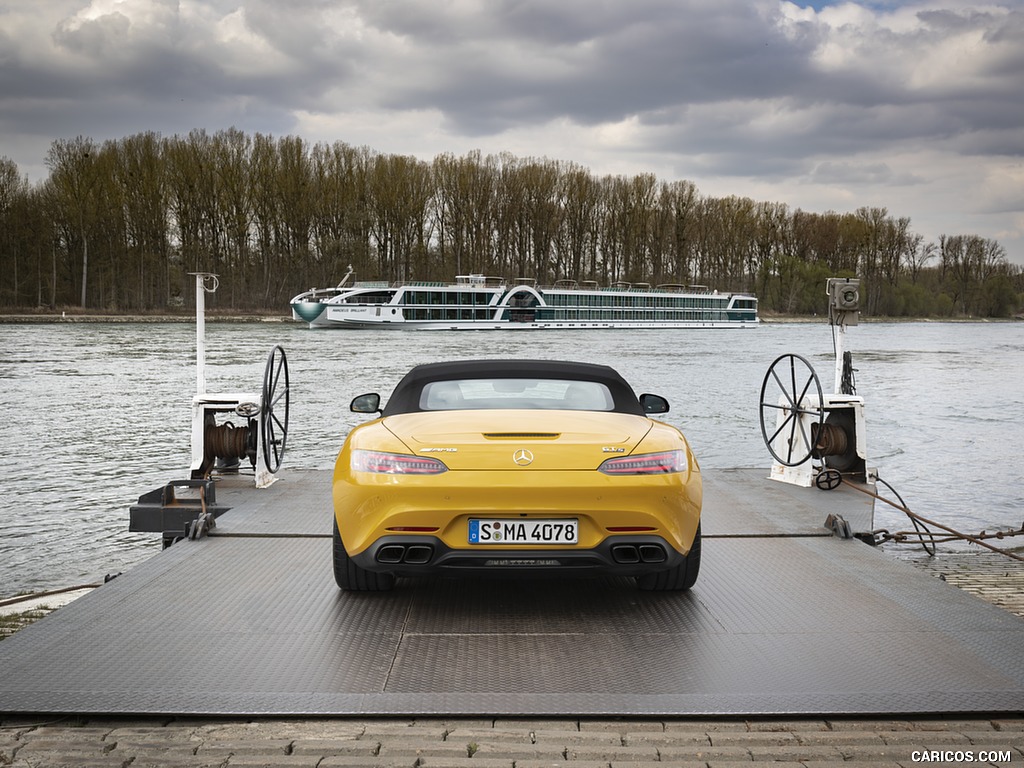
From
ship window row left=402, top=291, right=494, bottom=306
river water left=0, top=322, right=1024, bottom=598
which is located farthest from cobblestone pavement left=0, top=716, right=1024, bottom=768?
ship window row left=402, top=291, right=494, bottom=306

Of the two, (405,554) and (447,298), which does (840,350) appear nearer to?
(405,554)

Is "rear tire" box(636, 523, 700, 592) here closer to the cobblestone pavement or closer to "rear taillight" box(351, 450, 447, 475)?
"rear taillight" box(351, 450, 447, 475)

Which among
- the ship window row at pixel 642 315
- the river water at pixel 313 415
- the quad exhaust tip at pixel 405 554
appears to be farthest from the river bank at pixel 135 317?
the quad exhaust tip at pixel 405 554

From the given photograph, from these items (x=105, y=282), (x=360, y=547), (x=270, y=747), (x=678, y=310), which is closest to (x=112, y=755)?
(x=270, y=747)

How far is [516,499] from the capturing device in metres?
4.36

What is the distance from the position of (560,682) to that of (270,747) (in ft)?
3.73

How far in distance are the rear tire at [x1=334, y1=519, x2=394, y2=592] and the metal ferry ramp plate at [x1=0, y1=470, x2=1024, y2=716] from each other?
0.07 metres

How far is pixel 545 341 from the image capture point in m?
64.8

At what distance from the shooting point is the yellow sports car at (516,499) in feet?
14.3

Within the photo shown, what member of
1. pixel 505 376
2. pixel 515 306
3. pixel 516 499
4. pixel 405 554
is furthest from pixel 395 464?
pixel 515 306

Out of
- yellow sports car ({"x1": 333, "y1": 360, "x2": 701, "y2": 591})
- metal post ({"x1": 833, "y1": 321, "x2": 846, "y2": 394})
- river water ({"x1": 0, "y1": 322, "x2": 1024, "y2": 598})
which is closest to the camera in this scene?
yellow sports car ({"x1": 333, "y1": 360, "x2": 701, "y2": 591})

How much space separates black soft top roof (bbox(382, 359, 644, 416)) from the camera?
5.14m

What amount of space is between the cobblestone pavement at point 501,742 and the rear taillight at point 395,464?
120 centimetres

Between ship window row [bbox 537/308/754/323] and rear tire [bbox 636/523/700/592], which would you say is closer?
rear tire [bbox 636/523/700/592]
